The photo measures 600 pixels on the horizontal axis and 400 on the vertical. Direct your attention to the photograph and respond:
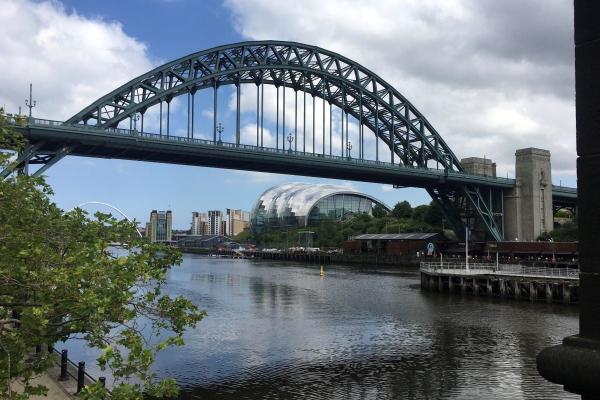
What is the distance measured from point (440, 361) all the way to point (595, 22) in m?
20.4

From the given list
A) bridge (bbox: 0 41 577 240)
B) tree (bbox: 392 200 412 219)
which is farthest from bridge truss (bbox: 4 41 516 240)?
tree (bbox: 392 200 412 219)

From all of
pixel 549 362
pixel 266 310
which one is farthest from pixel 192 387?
pixel 266 310

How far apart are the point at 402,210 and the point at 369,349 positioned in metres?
122

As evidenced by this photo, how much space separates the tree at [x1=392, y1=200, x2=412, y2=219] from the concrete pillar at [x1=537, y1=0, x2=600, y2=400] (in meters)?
142

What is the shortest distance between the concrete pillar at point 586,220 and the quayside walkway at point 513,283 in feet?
136

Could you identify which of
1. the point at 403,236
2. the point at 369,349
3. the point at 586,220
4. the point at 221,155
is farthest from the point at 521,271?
the point at 403,236

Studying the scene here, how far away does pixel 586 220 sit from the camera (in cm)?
342

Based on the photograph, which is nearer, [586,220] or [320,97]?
[586,220]

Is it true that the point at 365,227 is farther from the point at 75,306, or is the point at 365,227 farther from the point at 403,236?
the point at 75,306

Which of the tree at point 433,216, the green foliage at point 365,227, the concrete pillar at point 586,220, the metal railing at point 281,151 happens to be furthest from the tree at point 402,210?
the concrete pillar at point 586,220

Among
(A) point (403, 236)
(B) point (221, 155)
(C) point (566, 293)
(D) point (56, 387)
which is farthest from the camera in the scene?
(A) point (403, 236)

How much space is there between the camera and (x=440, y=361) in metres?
22.2

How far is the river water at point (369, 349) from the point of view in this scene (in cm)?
1820

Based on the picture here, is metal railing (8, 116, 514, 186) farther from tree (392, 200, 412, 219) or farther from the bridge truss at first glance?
tree (392, 200, 412, 219)
